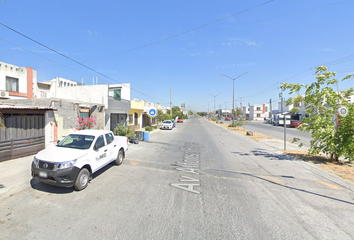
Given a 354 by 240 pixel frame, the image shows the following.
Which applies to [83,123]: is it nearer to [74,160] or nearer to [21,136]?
[21,136]

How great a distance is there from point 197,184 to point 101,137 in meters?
3.76

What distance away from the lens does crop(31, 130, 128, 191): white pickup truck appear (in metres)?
4.24

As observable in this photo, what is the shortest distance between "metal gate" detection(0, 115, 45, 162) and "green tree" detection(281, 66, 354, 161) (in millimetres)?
12771

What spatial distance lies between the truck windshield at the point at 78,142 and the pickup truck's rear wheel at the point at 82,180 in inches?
32.4

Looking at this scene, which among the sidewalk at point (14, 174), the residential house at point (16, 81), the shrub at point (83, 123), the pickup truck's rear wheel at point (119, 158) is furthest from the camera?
the residential house at point (16, 81)

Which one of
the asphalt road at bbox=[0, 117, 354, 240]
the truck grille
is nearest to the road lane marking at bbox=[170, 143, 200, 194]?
the asphalt road at bbox=[0, 117, 354, 240]

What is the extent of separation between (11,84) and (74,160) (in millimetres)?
22998

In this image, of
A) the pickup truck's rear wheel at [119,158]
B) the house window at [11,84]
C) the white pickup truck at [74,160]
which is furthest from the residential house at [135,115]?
the white pickup truck at [74,160]

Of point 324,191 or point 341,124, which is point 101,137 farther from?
point 341,124

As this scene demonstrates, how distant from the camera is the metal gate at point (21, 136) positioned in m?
6.82

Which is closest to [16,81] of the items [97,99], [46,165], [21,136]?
[97,99]

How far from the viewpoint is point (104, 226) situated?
3.17 metres

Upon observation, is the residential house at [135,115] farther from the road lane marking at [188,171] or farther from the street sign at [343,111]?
the street sign at [343,111]

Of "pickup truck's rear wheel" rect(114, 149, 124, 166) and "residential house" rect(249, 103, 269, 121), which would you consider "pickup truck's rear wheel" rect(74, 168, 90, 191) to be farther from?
"residential house" rect(249, 103, 269, 121)
